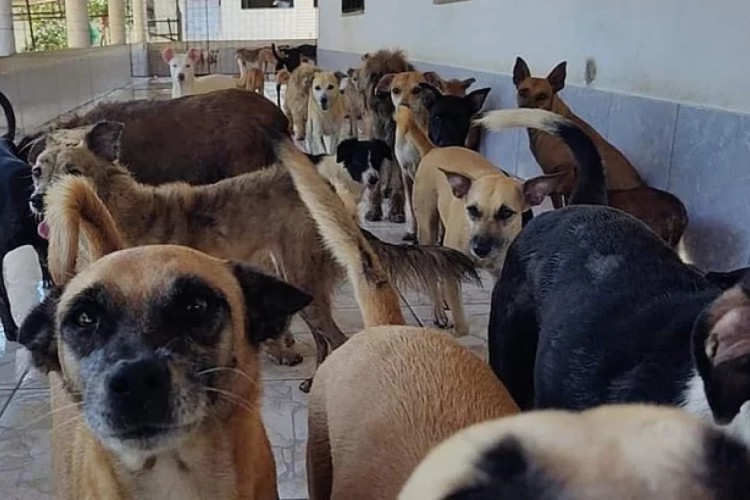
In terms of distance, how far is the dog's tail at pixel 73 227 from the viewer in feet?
7.23

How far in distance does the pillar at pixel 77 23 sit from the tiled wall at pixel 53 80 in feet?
0.70

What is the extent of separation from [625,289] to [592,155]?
1.10 metres

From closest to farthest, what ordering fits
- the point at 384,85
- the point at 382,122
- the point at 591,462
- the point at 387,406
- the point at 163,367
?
1. the point at 591,462
2. the point at 163,367
3. the point at 387,406
4. the point at 384,85
5. the point at 382,122

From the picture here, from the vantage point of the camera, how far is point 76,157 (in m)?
4.04

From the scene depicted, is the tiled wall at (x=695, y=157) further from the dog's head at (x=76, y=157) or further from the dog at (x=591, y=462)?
the dog at (x=591, y=462)

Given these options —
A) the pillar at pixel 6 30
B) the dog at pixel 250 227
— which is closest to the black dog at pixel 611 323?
the dog at pixel 250 227

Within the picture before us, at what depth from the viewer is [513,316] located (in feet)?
8.13

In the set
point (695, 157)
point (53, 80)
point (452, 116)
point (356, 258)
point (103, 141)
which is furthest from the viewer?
point (53, 80)

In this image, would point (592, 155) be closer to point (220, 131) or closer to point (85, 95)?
point (220, 131)

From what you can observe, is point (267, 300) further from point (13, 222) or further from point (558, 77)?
point (558, 77)

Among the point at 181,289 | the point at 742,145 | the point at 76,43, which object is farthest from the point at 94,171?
the point at 76,43

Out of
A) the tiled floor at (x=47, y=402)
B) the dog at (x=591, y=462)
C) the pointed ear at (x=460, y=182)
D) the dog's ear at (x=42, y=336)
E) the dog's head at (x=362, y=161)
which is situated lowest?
the tiled floor at (x=47, y=402)

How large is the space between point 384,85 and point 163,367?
5.50m

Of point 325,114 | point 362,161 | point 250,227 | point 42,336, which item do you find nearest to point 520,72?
point 362,161
